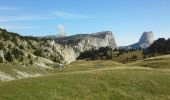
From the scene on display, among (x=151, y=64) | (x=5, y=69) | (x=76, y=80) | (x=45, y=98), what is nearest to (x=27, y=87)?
(x=45, y=98)

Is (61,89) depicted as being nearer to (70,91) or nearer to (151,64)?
(70,91)

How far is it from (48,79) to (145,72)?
1588cm

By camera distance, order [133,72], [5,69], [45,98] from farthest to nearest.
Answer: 1. [5,69]
2. [133,72]
3. [45,98]

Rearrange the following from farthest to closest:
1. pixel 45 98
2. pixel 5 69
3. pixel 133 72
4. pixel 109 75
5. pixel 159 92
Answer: pixel 5 69
pixel 133 72
pixel 109 75
pixel 159 92
pixel 45 98

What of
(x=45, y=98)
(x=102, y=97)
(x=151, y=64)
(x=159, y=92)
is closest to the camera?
(x=45, y=98)

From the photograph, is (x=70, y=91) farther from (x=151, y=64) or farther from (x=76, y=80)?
(x=151, y=64)

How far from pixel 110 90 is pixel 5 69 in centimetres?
4248

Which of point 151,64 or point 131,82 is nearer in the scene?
point 131,82

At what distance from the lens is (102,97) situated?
130ft

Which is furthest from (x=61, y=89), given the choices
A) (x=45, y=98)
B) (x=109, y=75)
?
(x=109, y=75)

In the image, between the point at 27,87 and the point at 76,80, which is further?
the point at 76,80

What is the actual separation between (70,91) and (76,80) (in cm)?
438

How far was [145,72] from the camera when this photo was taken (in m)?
52.6

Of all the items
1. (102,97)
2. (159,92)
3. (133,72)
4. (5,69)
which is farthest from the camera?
(5,69)
